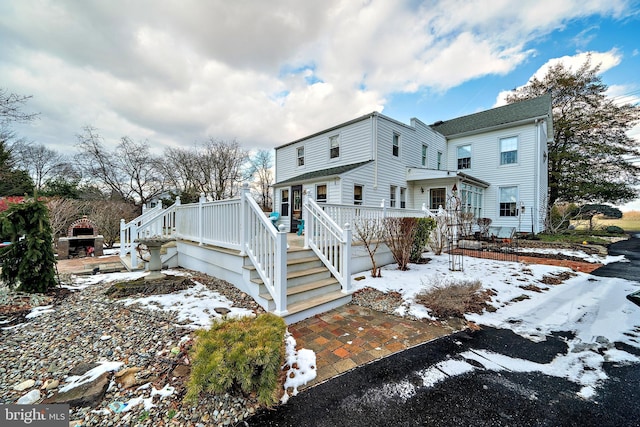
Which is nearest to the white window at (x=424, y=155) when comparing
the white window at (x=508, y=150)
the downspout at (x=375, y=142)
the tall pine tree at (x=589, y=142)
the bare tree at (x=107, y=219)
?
the white window at (x=508, y=150)

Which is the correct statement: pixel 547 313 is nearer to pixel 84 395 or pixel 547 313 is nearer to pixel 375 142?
pixel 84 395

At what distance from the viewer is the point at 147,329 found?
8.95 ft

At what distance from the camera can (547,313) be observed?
3547 mm

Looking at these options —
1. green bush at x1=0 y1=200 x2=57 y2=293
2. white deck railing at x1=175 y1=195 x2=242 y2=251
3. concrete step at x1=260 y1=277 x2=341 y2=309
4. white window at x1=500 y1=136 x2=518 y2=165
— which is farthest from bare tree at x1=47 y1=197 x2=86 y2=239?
white window at x1=500 y1=136 x2=518 y2=165

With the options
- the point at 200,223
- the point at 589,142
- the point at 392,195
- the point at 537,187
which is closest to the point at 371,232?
the point at 200,223

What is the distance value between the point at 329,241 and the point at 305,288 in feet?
3.60

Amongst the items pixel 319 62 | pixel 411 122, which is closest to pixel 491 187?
pixel 411 122

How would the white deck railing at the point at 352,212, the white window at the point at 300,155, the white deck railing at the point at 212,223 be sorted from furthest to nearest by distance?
the white window at the point at 300,155 → the white deck railing at the point at 352,212 → the white deck railing at the point at 212,223

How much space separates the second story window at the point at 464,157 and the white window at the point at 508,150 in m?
1.57

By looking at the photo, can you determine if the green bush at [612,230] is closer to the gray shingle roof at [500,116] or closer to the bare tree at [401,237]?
the gray shingle roof at [500,116]

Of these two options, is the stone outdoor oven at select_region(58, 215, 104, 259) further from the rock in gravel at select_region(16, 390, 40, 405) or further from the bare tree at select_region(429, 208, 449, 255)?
the bare tree at select_region(429, 208, 449, 255)

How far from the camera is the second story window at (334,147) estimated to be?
11.8 meters

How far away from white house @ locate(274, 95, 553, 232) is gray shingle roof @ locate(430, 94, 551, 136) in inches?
2.1

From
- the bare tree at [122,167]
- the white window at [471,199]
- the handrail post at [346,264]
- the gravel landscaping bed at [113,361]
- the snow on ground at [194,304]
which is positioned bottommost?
the snow on ground at [194,304]
